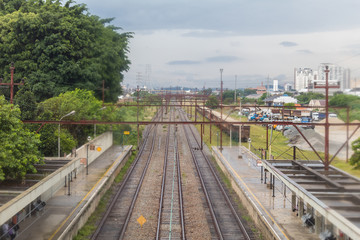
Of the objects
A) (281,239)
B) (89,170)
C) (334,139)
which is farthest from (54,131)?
(334,139)

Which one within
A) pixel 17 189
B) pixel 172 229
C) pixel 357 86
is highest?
pixel 357 86

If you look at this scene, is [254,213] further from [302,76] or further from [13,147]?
[302,76]

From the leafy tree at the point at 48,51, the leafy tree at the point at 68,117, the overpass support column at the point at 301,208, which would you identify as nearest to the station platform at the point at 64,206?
the leafy tree at the point at 68,117

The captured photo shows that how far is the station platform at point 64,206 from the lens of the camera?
13.1 m

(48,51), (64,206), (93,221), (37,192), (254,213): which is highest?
(48,51)

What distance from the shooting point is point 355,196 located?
408 inches

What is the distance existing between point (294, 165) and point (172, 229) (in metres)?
5.82

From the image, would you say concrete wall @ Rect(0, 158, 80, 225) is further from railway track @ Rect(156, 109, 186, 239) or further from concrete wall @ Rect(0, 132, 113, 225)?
railway track @ Rect(156, 109, 186, 239)

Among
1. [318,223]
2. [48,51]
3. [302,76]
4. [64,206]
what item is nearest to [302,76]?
[302,76]

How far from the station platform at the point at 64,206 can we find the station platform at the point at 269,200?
7.64 meters

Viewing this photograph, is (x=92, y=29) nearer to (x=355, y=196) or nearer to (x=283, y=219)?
(x=283, y=219)

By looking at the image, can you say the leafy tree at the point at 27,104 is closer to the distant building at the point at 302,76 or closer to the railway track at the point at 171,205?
the railway track at the point at 171,205

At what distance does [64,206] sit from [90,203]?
44.9 inches

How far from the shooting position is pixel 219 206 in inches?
727
